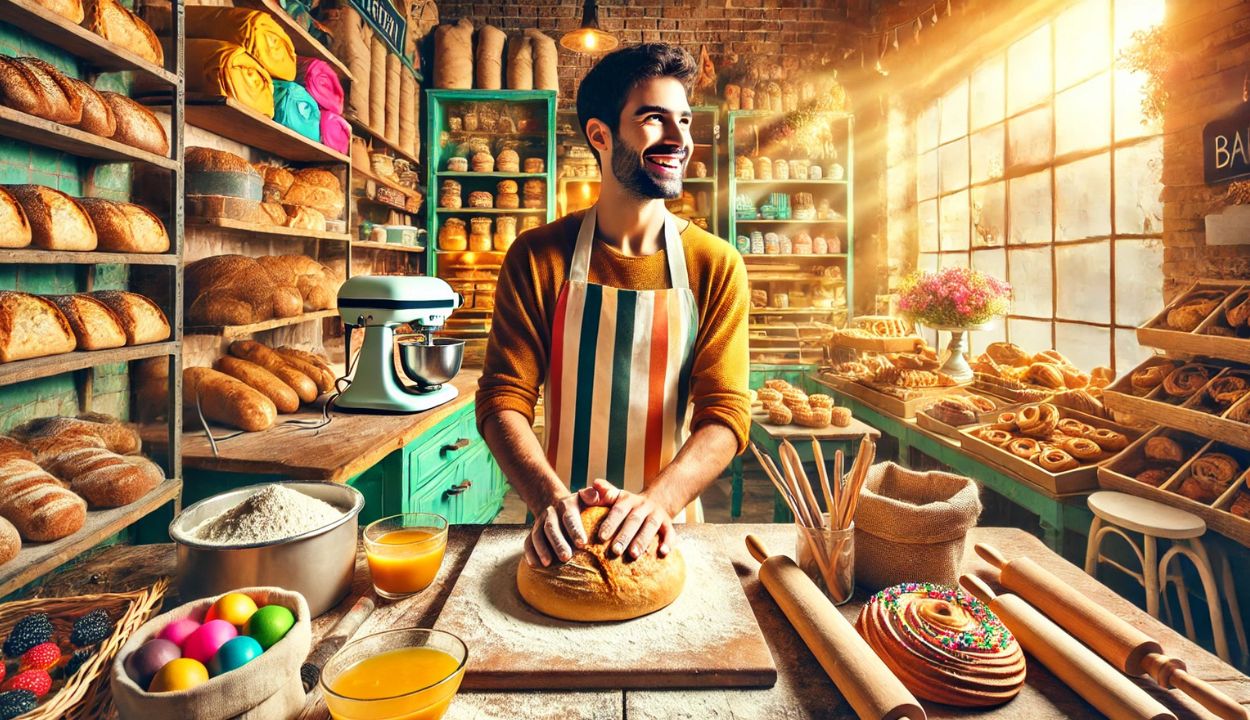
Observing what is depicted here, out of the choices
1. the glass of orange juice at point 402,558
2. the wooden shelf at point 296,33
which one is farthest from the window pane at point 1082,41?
the glass of orange juice at point 402,558

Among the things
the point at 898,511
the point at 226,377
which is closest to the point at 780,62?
the point at 226,377

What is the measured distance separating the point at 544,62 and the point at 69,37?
14.4ft

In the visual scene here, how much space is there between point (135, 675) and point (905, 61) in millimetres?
6450

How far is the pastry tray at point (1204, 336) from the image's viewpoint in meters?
2.12

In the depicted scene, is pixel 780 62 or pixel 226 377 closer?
pixel 226 377

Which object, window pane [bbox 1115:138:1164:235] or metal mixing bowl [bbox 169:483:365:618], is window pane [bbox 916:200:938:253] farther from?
metal mixing bowl [bbox 169:483:365:618]

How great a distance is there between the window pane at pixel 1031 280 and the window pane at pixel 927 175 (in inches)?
51.2

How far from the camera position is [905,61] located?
5629 mm

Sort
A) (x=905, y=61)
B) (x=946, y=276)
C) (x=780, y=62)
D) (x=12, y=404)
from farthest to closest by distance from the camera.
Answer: (x=780, y=62) → (x=905, y=61) → (x=946, y=276) → (x=12, y=404)

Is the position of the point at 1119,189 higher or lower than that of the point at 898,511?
higher

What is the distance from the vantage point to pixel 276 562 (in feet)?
3.34

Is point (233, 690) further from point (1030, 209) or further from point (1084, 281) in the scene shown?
point (1030, 209)

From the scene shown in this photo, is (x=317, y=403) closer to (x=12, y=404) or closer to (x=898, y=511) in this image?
(x=12, y=404)

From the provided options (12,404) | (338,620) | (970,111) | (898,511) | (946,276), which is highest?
(970,111)
